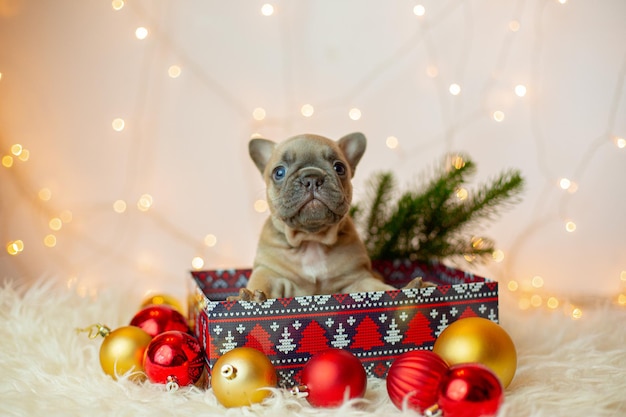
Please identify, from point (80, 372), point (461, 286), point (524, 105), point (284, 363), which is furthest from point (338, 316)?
point (524, 105)

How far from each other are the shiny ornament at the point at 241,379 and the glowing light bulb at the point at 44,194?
1.83m

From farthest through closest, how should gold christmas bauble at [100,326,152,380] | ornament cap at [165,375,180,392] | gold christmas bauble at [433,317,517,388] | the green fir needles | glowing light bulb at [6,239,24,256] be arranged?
glowing light bulb at [6,239,24,256]
the green fir needles
gold christmas bauble at [100,326,152,380]
ornament cap at [165,375,180,392]
gold christmas bauble at [433,317,517,388]

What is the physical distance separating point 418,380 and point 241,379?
373 millimetres

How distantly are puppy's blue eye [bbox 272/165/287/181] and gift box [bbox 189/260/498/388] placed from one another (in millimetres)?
376

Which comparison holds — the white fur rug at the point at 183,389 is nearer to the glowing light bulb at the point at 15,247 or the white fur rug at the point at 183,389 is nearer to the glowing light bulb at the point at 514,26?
the glowing light bulb at the point at 15,247

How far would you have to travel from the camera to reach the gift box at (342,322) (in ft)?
5.19

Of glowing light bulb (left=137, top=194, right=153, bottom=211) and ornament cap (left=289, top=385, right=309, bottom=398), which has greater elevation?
glowing light bulb (left=137, top=194, right=153, bottom=211)

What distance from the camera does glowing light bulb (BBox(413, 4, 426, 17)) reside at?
304 centimetres

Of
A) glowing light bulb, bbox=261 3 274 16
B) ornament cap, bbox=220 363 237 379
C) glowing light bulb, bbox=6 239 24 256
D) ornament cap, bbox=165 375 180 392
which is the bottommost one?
ornament cap, bbox=165 375 180 392

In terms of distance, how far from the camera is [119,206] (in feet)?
10.2

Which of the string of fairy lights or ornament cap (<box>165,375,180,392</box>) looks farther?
the string of fairy lights

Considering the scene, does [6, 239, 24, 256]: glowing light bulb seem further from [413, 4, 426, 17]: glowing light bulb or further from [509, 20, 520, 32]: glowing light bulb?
[509, 20, 520, 32]: glowing light bulb

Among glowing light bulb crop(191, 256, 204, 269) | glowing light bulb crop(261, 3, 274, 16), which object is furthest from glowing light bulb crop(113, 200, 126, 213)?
glowing light bulb crop(261, 3, 274, 16)

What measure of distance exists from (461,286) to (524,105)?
175cm
